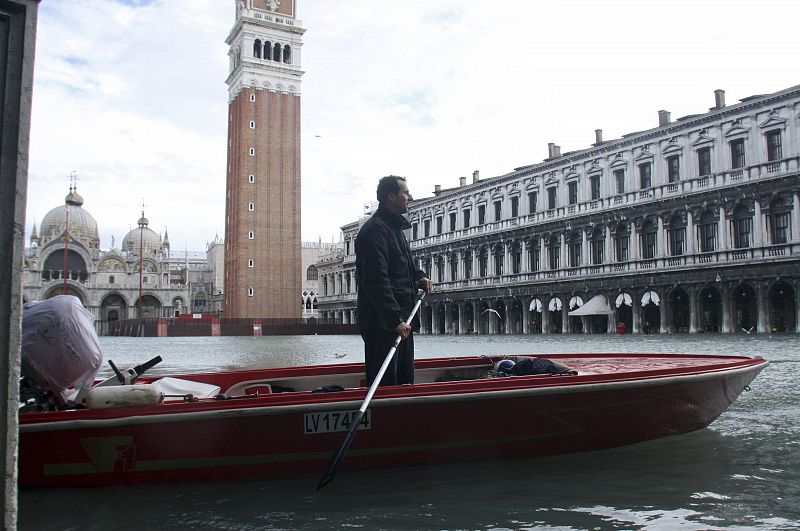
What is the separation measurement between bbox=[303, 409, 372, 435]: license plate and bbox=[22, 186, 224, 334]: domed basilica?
83699 millimetres

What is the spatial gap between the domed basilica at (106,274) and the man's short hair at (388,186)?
83.2 meters

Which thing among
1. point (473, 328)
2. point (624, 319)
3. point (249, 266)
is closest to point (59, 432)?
point (624, 319)

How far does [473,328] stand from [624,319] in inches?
511

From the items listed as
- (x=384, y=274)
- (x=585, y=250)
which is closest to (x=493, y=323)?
(x=585, y=250)

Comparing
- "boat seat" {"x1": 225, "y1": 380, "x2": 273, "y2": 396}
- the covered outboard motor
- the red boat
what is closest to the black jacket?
the red boat

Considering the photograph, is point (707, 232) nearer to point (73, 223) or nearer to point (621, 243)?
point (621, 243)

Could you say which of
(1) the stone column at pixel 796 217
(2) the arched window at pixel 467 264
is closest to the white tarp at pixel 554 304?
(2) the arched window at pixel 467 264

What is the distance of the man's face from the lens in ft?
18.2

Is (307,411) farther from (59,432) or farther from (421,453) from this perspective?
(59,432)

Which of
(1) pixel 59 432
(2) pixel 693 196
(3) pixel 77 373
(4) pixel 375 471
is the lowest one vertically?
(4) pixel 375 471

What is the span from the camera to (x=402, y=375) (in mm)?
5539

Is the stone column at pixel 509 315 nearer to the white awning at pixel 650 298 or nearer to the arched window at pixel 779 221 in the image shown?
the white awning at pixel 650 298

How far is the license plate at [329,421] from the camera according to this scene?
4867mm

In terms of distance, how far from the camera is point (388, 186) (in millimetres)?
5559
